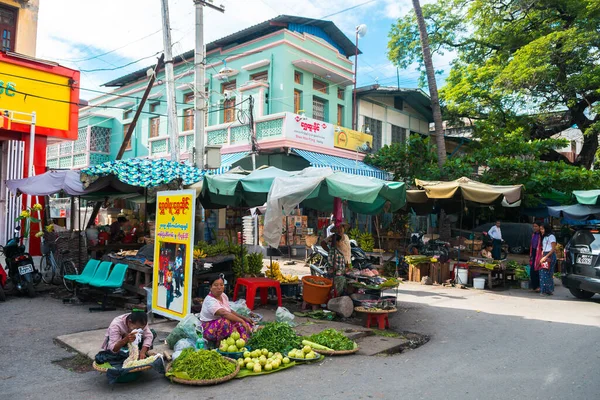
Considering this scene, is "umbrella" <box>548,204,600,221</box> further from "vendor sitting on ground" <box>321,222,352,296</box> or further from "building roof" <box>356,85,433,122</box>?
"building roof" <box>356,85,433,122</box>

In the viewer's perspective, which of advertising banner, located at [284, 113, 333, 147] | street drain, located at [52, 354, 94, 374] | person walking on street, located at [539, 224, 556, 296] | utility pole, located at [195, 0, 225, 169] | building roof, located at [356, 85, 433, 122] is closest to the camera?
street drain, located at [52, 354, 94, 374]

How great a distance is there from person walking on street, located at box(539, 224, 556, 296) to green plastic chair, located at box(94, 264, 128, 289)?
10049 mm

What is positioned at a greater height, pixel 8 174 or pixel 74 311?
pixel 8 174

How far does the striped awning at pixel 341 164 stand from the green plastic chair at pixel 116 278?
9274 millimetres

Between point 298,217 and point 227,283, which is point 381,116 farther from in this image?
point 227,283

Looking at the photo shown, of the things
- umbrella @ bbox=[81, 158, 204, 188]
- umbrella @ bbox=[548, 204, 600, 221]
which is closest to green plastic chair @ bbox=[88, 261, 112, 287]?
umbrella @ bbox=[81, 158, 204, 188]

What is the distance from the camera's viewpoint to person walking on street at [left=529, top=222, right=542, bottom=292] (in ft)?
40.5

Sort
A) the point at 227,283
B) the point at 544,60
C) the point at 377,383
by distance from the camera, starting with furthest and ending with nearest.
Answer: the point at 544,60, the point at 227,283, the point at 377,383

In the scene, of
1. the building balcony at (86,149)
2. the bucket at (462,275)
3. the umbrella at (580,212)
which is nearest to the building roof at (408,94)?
the umbrella at (580,212)

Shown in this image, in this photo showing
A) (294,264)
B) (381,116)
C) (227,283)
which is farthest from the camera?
(381,116)

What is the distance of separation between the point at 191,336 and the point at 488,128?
17606mm

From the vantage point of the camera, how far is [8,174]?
45.3ft

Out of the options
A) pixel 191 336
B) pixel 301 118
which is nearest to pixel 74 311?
pixel 191 336

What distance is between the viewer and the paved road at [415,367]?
16.2 feet
